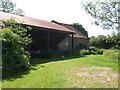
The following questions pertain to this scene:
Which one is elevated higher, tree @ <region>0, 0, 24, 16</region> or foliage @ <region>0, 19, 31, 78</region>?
tree @ <region>0, 0, 24, 16</region>

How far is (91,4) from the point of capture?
20500mm

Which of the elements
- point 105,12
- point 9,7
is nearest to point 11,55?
point 105,12

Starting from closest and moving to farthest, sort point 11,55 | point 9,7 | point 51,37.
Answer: point 11,55, point 51,37, point 9,7

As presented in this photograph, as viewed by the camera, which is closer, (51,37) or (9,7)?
(51,37)

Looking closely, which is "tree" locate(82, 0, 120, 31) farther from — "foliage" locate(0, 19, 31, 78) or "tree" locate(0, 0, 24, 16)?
"tree" locate(0, 0, 24, 16)

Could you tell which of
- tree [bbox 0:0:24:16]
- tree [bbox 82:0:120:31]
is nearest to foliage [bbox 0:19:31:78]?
tree [bbox 82:0:120:31]

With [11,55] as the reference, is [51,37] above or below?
above

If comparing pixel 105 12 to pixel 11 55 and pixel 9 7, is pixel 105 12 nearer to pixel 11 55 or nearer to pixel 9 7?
pixel 11 55

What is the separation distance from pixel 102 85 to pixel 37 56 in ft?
49.2

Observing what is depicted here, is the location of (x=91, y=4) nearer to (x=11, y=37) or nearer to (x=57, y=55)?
(x=57, y=55)

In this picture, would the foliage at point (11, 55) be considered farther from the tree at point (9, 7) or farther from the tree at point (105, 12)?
the tree at point (9, 7)

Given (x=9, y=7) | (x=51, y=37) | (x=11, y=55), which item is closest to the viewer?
(x=11, y=55)

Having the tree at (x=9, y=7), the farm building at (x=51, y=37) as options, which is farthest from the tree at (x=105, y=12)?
the tree at (x=9, y=7)

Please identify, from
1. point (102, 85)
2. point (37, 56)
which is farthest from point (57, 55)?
point (102, 85)
